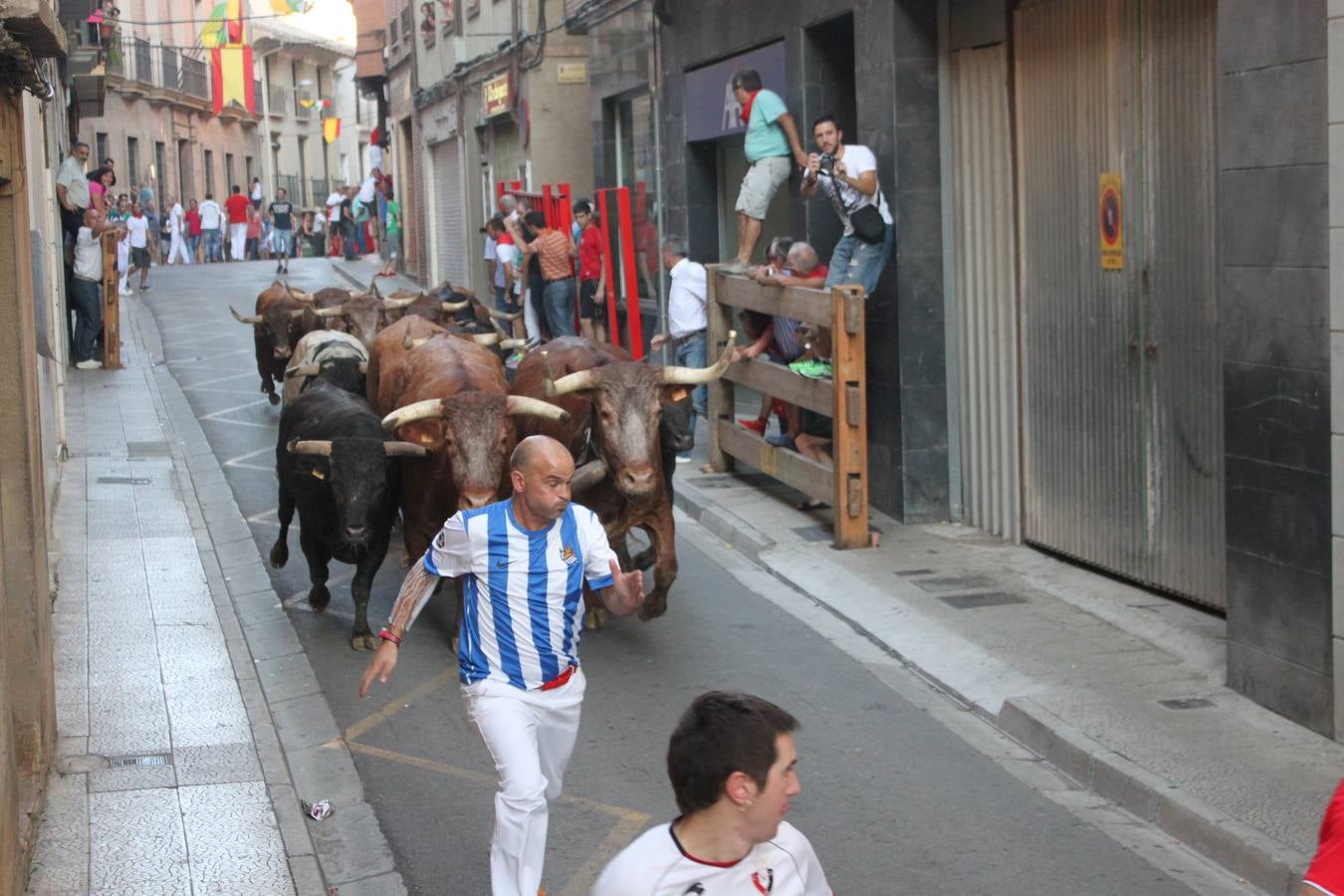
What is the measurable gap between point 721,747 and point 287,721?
17.6 ft

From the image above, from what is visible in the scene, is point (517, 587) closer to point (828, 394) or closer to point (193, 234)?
point (828, 394)

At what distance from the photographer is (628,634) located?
10.1m

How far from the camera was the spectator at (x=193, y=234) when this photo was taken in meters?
47.1

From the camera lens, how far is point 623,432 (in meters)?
9.46

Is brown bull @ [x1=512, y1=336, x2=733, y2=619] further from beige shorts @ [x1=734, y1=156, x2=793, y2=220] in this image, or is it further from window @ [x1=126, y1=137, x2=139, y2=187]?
window @ [x1=126, y1=137, x2=139, y2=187]

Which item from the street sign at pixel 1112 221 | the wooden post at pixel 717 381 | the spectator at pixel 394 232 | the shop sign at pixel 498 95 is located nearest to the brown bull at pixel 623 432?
the street sign at pixel 1112 221

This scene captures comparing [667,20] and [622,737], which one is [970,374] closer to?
[622,737]

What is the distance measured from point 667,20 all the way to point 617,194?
148 inches

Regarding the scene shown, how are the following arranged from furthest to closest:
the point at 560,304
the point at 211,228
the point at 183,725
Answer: the point at 211,228
the point at 560,304
the point at 183,725

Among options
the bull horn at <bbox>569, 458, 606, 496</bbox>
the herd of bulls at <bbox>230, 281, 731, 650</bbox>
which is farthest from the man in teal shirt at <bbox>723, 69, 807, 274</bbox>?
the bull horn at <bbox>569, 458, 606, 496</bbox>

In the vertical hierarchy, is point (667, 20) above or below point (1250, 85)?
above

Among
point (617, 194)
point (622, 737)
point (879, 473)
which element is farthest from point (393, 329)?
point (617, 194)

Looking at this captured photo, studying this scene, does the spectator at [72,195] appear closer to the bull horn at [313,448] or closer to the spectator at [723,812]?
the bull horn at [313,448]

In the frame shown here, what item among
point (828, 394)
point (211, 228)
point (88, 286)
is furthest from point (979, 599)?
point (211, 228)
